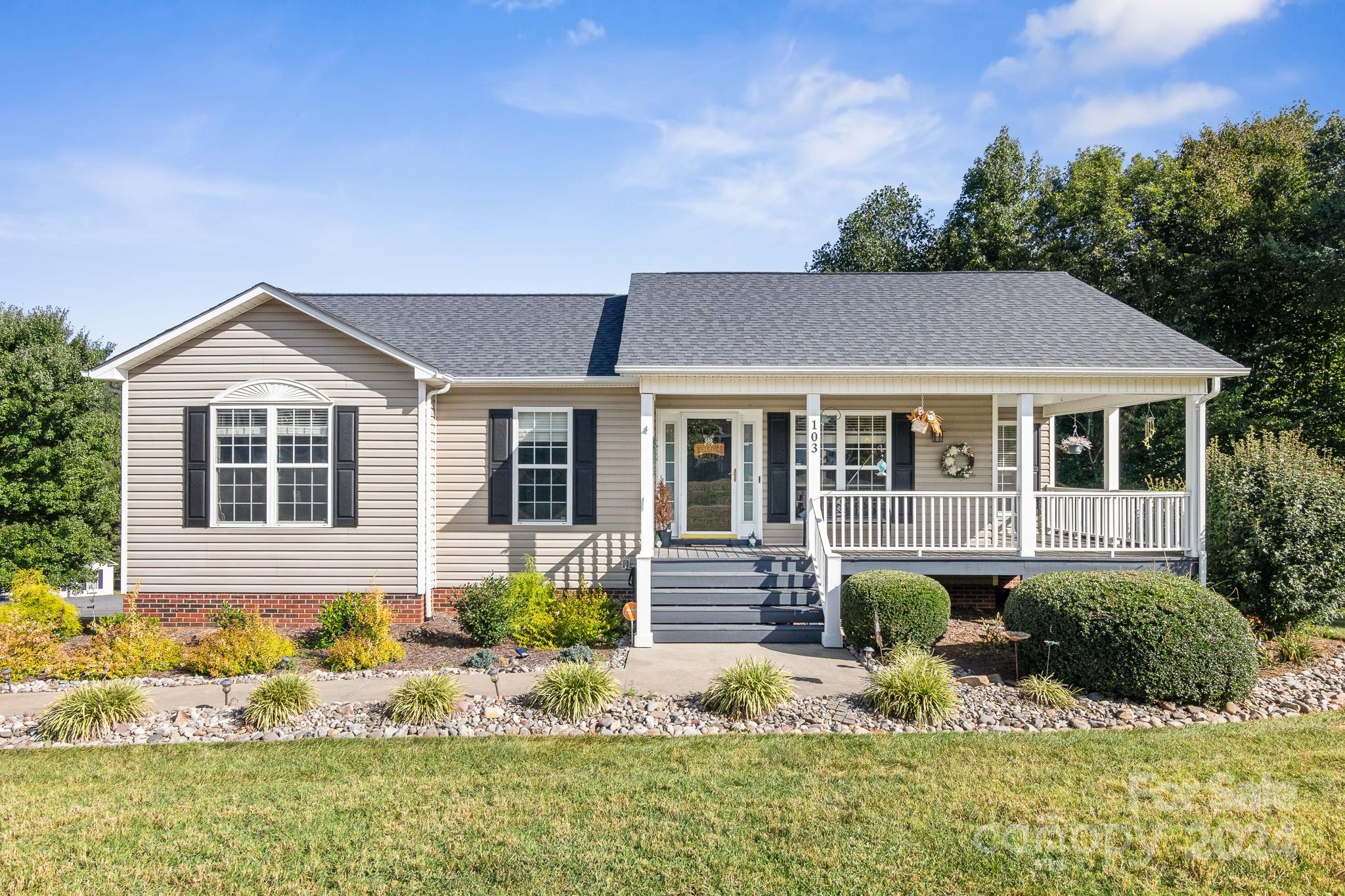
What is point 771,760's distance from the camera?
5.30 meters

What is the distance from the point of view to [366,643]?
823 cm

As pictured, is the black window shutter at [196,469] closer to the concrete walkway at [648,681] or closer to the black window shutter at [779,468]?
the concrete walkway at [648,681]

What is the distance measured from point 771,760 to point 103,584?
21138mm

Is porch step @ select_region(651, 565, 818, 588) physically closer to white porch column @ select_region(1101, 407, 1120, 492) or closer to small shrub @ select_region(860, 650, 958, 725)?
small shrub @ select_region(860, 650, 958, 725)

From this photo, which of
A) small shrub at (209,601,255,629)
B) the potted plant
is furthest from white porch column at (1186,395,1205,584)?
small shrub at (209,601,255,629)

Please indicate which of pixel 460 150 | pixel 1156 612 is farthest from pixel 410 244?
pixel 1156 612

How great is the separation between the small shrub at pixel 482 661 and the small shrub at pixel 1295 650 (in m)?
9.08

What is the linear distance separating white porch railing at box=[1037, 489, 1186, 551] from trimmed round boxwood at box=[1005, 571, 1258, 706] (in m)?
2.87

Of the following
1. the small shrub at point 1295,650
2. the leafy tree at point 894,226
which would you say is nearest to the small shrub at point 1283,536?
the small shrub at point 1295,650

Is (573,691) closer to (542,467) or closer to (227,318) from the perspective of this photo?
(542,467)

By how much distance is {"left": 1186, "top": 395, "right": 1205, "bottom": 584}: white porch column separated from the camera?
9.67 metres

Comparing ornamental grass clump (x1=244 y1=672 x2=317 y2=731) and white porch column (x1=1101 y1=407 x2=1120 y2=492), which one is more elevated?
white porch column (x1=1101 y1=407 x2=1120 y2=492)

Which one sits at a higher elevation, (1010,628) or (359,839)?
(1010,628)

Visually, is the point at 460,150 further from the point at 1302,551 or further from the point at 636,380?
Result: the point at 1302,551
